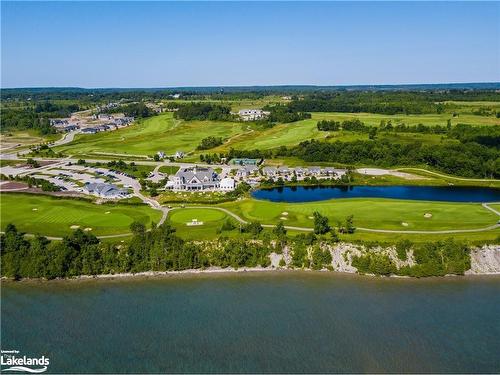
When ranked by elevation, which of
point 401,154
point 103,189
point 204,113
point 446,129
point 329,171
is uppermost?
point 204,113

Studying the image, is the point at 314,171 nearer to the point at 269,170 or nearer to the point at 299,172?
the point at 299,172

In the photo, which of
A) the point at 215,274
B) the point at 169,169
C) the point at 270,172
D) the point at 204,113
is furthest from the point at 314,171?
the point at 204,113

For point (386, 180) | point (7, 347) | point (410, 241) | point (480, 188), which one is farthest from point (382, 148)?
point (7, 347)

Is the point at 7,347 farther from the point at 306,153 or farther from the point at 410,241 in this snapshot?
the point at 306,153

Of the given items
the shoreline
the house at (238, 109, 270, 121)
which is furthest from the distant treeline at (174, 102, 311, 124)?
the shoreline

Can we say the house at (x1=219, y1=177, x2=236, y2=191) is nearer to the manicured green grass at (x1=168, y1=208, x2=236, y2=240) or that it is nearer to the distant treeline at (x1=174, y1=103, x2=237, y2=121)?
the manicured green grass at (x1=168, y1=208, x2=236, y2=240)
